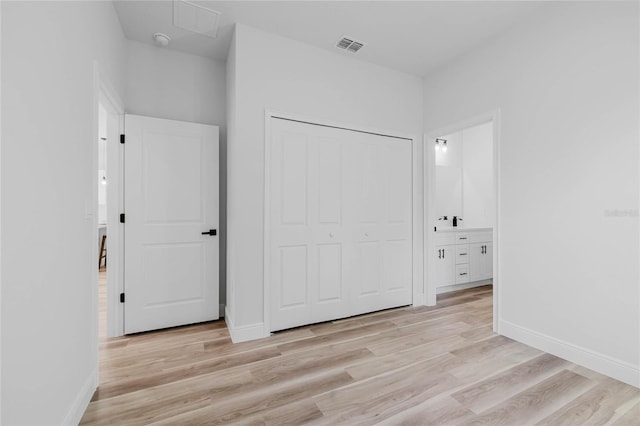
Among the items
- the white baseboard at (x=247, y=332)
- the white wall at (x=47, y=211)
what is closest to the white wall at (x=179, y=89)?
the white baseboard at (x=247, y=332)

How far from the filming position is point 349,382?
6.44 feet

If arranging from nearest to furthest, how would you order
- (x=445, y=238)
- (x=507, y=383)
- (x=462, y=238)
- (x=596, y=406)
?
(x=596, y=406)
(x=507, y=383)
(x=445, y=238)
(x=462, y=238)

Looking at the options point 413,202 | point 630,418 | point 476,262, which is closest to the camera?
point 630,418

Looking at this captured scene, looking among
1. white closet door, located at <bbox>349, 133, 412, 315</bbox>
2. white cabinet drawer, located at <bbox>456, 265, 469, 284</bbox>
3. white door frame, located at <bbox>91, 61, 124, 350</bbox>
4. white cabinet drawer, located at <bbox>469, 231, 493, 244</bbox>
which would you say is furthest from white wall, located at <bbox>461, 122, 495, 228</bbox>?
white door frame, located at <bbox>91, 61, 124, 350</bbox>

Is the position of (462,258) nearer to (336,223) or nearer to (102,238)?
(336,223)

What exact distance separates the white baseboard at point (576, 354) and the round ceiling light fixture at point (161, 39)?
13.7 ft

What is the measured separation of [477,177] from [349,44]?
3425 mm

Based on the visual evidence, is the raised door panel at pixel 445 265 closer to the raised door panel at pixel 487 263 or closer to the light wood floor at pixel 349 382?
the raised door panel at pixel 487 263

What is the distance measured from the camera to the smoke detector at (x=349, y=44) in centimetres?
288

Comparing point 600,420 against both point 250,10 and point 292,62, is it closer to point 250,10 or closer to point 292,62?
point 292,62

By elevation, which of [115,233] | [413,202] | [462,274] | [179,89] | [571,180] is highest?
[179,89]

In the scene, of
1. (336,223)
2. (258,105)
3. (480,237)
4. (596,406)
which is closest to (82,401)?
(336,223)

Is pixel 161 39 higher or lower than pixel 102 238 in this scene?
higher

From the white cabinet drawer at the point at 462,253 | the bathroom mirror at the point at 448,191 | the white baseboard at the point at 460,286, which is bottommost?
the white baseboard at the point at 460,286
